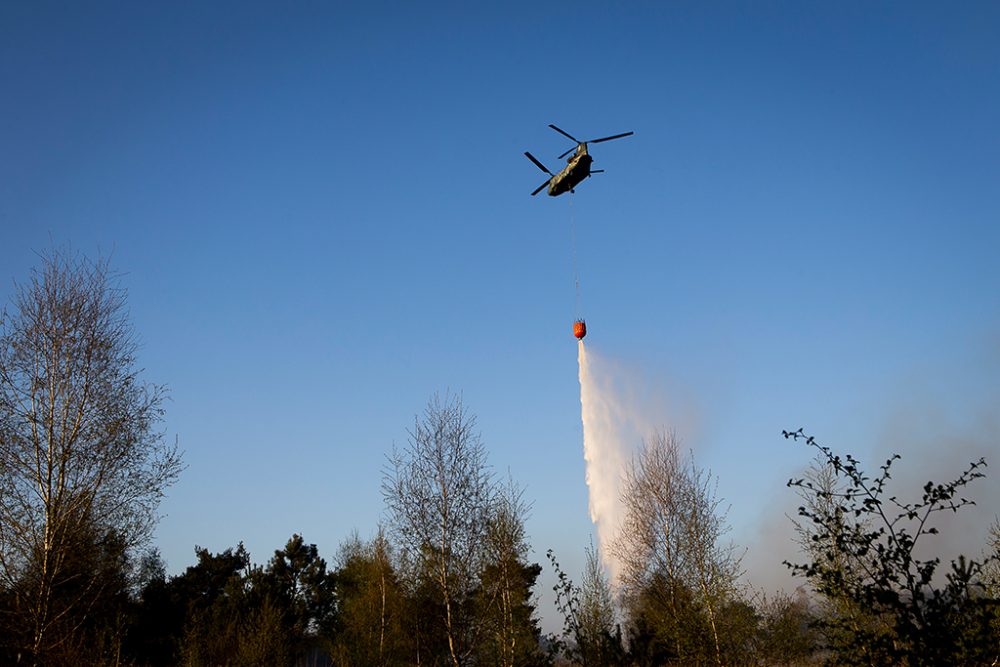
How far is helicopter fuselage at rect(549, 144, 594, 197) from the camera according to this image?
91.1 feet

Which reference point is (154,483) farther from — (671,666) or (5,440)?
(671,666)

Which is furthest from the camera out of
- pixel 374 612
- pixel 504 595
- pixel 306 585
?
pixel 306 585

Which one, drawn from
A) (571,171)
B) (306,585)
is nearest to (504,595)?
(571,171)

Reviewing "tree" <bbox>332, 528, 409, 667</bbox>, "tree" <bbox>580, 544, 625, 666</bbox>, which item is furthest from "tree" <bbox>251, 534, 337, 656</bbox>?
"tree" <bbox>580, 544, 625, 666</bbox>

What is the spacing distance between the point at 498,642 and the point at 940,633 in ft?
54.6

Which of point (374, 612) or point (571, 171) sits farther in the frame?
point (374, 612)

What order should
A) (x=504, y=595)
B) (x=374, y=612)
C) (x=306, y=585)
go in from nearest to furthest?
(x=504, y=595) < (x=374, y=612) < (x=306, y=585)

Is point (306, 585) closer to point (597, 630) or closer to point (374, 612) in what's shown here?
point (374, 612)

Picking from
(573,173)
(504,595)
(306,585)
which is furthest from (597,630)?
(306,585)

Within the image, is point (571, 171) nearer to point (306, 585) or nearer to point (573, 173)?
point (573, 173)

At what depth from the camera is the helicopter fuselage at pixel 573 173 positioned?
27.8 metres

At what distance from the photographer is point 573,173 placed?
28.1 m

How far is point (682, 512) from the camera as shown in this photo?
31094 millimetres

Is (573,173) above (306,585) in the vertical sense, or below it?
above
